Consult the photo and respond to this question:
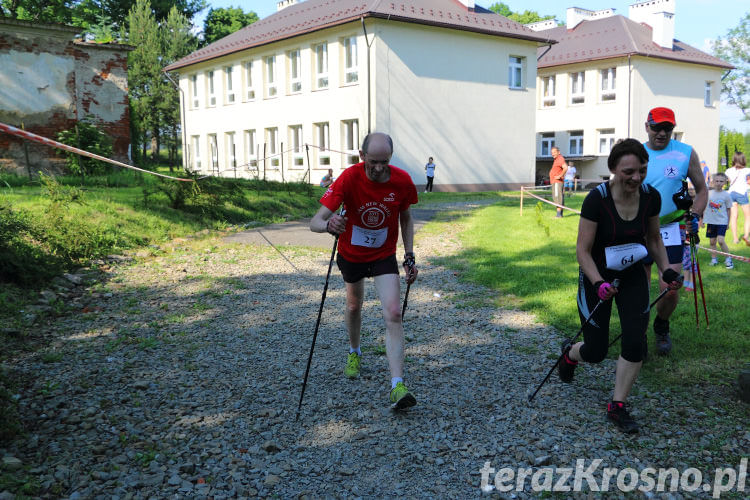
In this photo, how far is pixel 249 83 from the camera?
36.1 metres

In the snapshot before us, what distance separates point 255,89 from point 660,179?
106 ft

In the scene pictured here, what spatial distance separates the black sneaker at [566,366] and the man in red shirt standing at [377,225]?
1.34m

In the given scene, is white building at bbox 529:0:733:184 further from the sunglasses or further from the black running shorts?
the black running shorts

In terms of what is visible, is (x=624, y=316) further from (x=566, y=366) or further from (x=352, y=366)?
(x=352, y=366)

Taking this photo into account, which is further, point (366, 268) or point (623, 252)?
point (366, 268)

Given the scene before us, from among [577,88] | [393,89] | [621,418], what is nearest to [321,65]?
[393,89]

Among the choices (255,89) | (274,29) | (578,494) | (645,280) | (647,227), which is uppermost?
(274,29)

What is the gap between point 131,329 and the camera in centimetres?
673

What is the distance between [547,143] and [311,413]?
43.1 meters

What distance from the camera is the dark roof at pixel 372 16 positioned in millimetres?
28266

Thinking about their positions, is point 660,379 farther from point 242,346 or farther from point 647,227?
point 242,346

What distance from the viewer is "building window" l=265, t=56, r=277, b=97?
3429cm

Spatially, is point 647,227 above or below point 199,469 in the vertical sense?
above

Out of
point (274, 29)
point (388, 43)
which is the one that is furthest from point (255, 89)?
point (388, 43)
